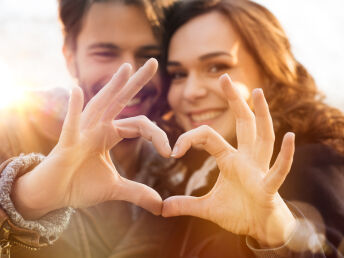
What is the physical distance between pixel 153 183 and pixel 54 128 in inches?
31.3

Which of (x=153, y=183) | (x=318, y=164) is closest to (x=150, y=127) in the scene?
(x=318, y=164)

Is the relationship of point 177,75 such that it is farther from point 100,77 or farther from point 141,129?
point 141,129

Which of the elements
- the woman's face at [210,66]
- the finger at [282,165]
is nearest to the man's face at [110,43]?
the woman's face at [210,66]

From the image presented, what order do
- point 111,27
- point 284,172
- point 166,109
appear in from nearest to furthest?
point 284,172 → point 111,27 → point 166,109

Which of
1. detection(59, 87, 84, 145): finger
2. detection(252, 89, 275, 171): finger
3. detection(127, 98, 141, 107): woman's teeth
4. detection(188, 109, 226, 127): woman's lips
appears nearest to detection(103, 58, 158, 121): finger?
detection(59, 87, 84, 145): finger

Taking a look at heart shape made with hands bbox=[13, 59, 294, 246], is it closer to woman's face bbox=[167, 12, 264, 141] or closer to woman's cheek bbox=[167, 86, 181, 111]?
woman's face bbox=[167, 12, 264, 141]

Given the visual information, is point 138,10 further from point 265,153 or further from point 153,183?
point 265,153

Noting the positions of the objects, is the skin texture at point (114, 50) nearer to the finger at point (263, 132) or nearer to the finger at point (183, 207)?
the finger at point (183, 207)

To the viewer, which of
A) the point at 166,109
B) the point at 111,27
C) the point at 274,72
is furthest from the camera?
the point at 166,109

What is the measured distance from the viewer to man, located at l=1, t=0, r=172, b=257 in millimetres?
1952

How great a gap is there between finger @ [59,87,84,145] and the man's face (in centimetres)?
136

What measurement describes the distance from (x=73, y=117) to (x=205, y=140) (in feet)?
1.47

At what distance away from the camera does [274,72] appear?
2188 mm

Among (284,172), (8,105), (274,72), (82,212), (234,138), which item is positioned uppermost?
(284,172)
